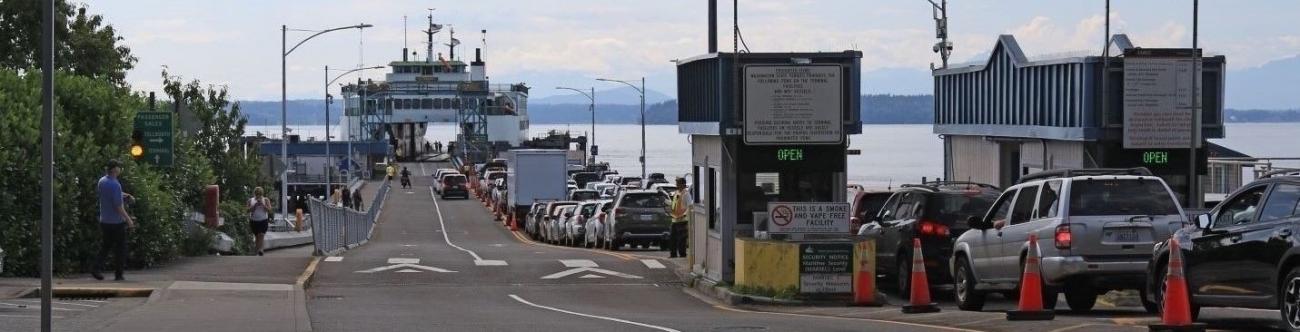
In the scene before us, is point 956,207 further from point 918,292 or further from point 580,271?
point 580,271

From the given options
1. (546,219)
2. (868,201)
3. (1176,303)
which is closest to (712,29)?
(868,201)

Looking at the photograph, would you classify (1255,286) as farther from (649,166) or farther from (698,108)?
(649,166)

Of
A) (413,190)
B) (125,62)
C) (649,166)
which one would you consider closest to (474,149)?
(413,190)

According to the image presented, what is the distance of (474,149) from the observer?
135 m

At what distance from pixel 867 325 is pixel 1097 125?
1208 cm

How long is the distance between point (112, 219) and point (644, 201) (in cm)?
1835

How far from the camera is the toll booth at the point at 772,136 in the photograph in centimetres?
2180

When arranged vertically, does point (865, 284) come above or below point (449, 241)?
above

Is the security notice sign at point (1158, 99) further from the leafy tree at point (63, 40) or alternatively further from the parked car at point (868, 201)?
the leafy tree at point (63, 40)

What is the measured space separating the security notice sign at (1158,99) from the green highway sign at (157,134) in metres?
13.8

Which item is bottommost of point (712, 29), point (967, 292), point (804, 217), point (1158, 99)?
point (967, 292)

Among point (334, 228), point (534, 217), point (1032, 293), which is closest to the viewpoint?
point (1032, 293)

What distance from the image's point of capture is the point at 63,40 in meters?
45.8

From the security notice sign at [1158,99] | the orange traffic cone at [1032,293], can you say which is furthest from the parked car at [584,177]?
the orange traffic cone at [1032,293]
